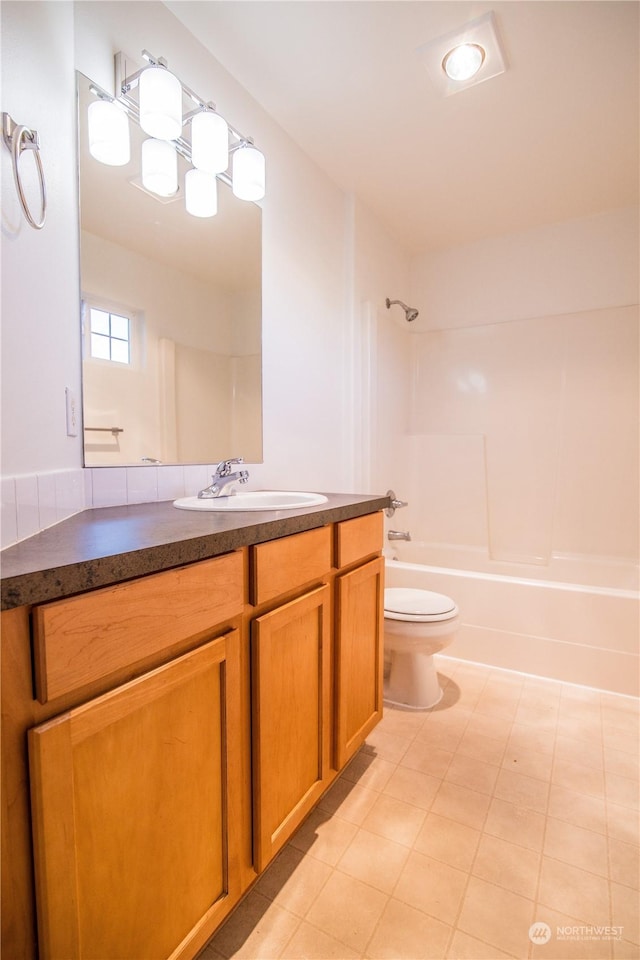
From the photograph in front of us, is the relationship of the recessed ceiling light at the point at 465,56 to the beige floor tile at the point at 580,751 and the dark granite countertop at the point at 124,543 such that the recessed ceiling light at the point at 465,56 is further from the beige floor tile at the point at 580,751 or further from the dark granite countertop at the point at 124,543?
the beige floor tile at the point at 580,751

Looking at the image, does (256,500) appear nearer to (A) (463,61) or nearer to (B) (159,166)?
(B) (159,166)

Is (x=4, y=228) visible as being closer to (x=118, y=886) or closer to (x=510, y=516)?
(x=118, y=886)

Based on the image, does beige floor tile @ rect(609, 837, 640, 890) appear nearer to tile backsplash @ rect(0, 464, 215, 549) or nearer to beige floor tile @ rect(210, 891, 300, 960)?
beige floor tile @ rect(210, 891, 300, 960)

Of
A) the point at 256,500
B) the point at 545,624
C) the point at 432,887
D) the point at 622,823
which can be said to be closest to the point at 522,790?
the point at 622,823

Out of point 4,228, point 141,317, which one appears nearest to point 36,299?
point 4,228

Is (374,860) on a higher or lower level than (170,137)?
lower

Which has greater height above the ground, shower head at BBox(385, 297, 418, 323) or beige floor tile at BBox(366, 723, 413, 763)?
shower head at BBox(385, 297, 418, 323)

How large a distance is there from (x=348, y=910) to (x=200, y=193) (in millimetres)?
2094

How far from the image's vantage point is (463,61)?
1.60 m

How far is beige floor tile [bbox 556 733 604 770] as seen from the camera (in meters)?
1.64

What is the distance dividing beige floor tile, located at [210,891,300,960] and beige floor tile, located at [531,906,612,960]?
547 mm

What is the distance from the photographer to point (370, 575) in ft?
4.91

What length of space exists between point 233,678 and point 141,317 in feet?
3.52

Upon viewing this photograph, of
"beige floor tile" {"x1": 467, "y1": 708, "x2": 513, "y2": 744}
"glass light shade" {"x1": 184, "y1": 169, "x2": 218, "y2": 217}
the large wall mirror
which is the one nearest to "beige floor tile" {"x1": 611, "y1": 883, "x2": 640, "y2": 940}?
"beige floor tile" {"x1": 467, "y1": 708, "x2": 513, "y2": 744}
